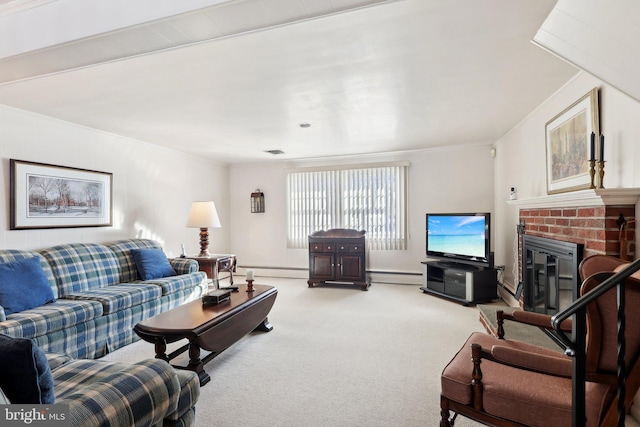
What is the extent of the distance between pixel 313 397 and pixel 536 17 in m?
2.64

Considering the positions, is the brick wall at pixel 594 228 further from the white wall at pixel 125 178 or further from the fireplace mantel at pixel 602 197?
the white wall at pixel 125 178

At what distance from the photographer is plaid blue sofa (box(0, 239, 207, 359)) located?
249cm

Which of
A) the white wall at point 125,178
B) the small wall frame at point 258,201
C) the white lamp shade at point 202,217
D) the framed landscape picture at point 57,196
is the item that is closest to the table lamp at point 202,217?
the white lamp shade at point 202,217

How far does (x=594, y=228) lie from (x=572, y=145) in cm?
85

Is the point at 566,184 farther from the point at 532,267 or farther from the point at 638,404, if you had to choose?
the point at 638,404

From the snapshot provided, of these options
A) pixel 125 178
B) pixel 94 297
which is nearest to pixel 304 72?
pixel 94 297

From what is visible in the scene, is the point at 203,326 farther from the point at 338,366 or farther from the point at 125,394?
the point at 125,394

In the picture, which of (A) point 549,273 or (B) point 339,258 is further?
(B) point 339,258

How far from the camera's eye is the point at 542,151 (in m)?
3.22

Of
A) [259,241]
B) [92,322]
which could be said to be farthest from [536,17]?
[259,241]

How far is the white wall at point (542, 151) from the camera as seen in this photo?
1.94 metres

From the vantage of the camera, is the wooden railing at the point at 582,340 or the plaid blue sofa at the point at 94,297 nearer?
the wooden railing at the point at 582,340

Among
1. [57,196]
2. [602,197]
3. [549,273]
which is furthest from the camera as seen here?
[57,196]

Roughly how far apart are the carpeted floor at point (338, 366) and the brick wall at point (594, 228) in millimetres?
1334
